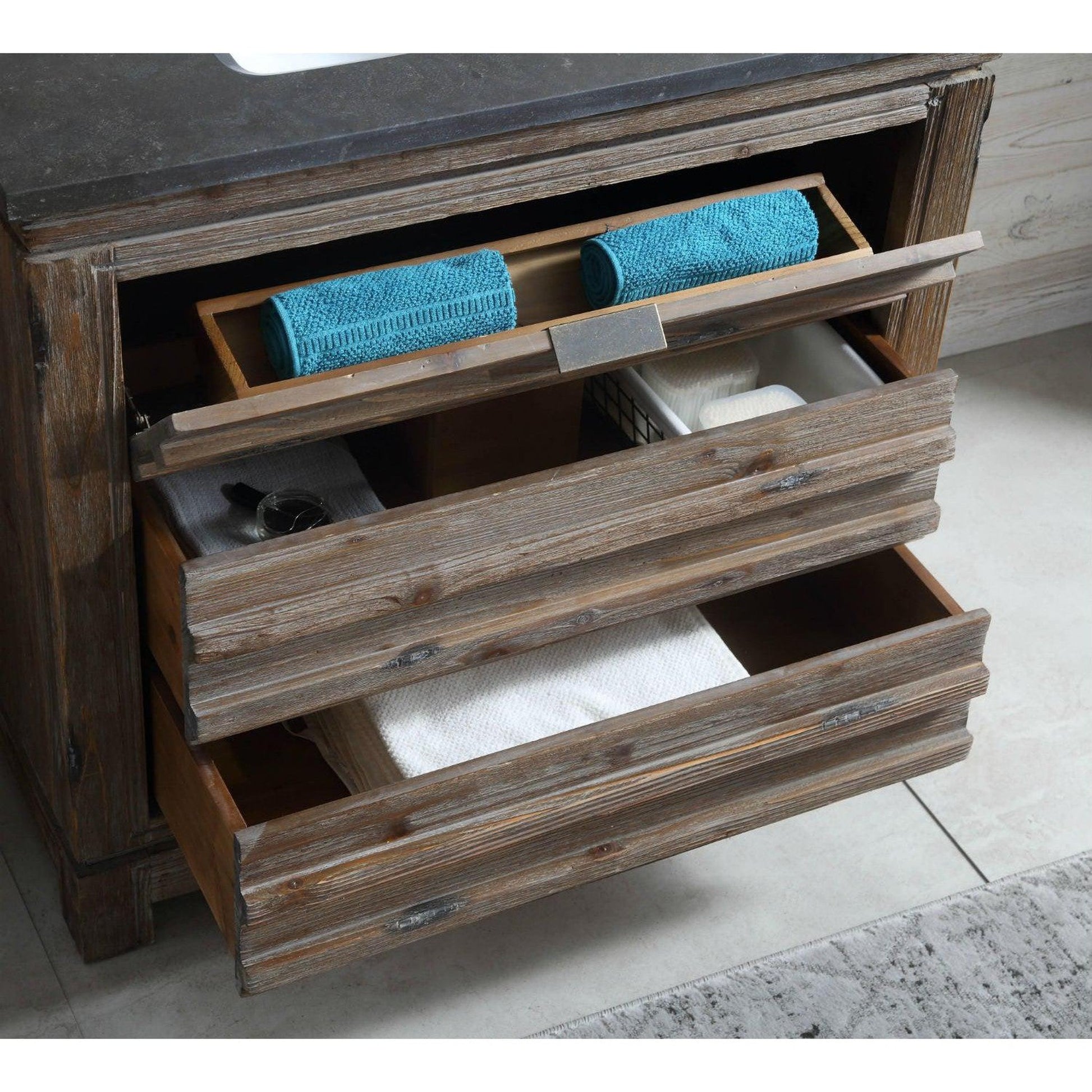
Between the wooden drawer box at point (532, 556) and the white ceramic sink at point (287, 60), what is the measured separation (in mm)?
329

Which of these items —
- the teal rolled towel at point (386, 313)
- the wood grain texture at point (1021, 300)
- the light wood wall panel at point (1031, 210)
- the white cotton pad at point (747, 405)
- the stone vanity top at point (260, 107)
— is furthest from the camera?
the wood grain texture at point (1021, 300)

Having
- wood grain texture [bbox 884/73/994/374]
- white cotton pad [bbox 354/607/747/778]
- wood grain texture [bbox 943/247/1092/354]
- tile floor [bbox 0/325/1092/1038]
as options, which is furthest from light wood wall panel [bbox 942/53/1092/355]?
white cotton pad [bbox 354/607/747/778]

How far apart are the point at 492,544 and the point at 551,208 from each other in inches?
17.0

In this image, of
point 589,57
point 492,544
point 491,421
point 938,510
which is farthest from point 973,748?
point 589,57

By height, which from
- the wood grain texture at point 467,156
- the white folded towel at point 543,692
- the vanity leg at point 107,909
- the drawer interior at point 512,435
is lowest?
the vanity leg at point 107,909

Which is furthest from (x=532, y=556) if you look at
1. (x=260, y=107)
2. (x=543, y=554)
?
(x=260, y=107)

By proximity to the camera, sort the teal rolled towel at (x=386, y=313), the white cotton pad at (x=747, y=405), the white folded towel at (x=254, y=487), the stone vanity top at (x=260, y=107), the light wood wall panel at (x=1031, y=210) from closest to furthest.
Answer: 1. the stone vanity top at (x=260, y=107)
2. the teal rolled towel at (x=386, y=313)
3. the white folded towel at (x=254, y=487)
4. the white cotton pad at (x=747, y=405)
5. the light wood wall panel at (x=1031, y=210)

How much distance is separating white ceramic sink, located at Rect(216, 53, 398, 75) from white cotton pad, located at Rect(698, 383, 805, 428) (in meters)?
0.41

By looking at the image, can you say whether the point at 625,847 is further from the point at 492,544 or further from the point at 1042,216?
the point at 1042,216

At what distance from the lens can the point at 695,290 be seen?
1.27 meters

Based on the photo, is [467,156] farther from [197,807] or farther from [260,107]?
[197,807]

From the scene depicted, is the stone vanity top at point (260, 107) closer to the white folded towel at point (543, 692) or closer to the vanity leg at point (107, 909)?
the white folded towel at point (543, 692)

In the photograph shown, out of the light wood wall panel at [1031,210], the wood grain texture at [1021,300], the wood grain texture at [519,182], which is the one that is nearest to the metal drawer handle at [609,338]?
the wood grain texture at [519,182]

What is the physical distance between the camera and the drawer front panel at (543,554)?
116 centimetres
